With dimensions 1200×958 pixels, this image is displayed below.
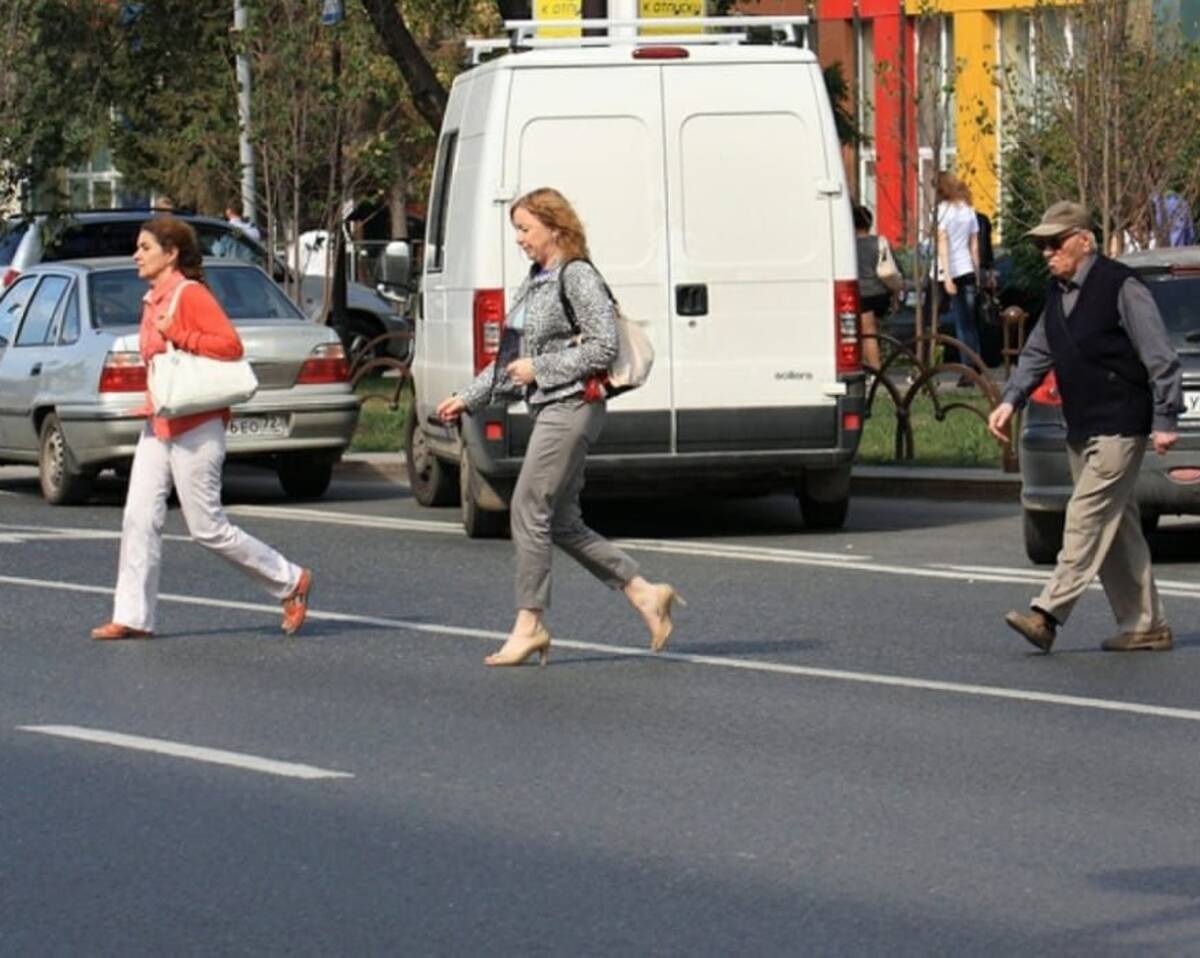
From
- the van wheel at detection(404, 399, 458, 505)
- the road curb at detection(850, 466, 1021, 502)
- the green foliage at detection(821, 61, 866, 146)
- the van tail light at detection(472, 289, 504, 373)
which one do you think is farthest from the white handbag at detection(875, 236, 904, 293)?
the green foliage at detection(821, 61, 866, 146)

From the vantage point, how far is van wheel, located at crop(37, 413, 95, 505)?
20953 mm

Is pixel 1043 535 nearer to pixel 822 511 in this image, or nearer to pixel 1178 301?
pixel 1178 301

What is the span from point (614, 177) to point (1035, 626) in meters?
5.77

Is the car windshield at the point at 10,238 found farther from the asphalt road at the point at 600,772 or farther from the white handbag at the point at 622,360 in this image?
the white handbag at the point at 622,360

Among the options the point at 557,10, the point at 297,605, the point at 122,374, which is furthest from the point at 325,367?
the point at 297,605

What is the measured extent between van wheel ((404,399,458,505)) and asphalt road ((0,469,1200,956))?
4233 mm

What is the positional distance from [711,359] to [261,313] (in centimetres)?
502

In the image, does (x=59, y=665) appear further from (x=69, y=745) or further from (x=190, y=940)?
(x=190, y=940)

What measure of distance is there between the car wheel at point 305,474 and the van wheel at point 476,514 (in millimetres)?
3505

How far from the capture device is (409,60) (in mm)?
29156

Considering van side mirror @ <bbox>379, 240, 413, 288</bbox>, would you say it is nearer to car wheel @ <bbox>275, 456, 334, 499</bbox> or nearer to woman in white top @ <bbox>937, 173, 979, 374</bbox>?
car wheel @ <bbox>275, 456, 334, 499</bbox>

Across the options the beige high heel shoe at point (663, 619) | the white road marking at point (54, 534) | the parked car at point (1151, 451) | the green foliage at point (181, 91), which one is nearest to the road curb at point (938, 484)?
the parked car at point (1151, 451)

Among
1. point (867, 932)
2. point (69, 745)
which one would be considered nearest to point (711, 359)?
point (69, 745)

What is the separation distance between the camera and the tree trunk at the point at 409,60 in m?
29.1
